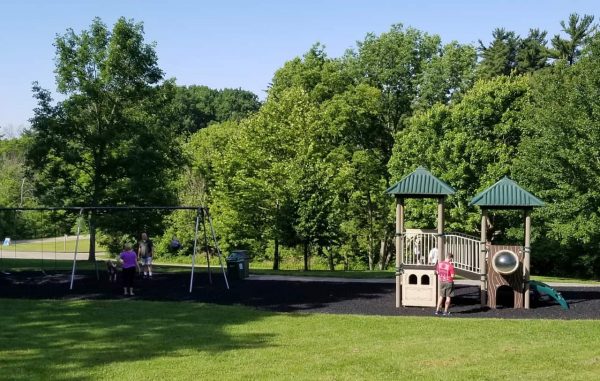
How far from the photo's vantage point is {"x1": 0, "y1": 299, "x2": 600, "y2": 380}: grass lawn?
1111 centimetres

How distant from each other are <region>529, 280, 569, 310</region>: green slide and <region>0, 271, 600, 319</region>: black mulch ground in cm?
23

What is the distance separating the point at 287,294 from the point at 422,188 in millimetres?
5914

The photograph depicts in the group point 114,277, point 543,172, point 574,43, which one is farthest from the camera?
point 574,43

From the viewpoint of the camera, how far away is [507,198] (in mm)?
19938

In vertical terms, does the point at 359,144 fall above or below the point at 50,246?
above

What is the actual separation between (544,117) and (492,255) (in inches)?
621

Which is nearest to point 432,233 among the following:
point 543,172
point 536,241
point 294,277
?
point 294,277

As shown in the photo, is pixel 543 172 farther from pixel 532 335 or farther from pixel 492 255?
pixel 532 335

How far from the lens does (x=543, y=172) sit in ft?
106

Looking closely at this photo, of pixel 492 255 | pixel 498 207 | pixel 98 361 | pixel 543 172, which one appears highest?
pixel 543 172

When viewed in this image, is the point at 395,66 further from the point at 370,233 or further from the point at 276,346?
the point at 276,346

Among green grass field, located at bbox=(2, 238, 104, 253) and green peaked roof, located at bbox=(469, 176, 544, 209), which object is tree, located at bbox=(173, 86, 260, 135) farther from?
green peaked roof, located at bbox=(469, 176, 544, 209)

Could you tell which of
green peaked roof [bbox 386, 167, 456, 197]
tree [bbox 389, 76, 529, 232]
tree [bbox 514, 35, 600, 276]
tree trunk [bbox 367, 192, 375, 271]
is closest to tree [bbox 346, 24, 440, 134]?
tree trunk [bbox 367, 192, 375, 271]

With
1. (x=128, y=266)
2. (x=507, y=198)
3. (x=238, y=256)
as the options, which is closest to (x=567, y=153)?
(x=507, y=198)
